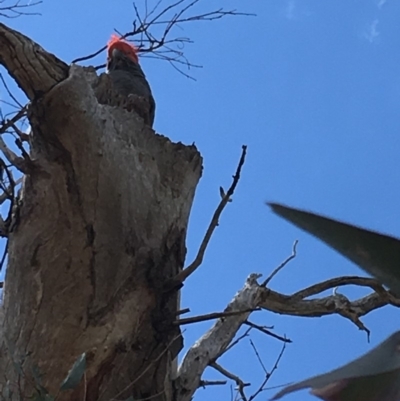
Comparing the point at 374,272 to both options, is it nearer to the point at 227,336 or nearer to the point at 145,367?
the point at 145,367

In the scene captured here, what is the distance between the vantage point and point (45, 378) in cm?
114

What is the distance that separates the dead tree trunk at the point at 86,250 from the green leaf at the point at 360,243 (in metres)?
0.77

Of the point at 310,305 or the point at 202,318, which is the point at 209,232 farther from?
the point at 310,305

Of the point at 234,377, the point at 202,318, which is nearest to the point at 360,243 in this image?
the point at 202,318

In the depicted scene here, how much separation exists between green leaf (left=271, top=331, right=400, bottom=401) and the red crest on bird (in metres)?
2.36

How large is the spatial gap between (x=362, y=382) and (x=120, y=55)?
2474mm

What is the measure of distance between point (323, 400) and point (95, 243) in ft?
3.17

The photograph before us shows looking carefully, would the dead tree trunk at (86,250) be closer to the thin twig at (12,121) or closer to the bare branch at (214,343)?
the bare branch at (214,343)

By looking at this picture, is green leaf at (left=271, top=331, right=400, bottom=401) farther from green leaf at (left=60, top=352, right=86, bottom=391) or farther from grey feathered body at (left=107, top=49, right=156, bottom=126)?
grey feathered body at (left=107, top=49, right=156, bottom=126)

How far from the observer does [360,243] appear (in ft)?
1.36

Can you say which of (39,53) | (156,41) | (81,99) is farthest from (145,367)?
(156,41)

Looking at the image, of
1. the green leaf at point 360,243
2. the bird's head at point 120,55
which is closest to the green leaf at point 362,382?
the green leaf at point 360,243

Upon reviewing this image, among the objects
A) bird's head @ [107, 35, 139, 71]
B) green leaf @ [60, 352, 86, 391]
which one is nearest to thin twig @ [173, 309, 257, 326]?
green leaf @ [60, 352, 86, 391]

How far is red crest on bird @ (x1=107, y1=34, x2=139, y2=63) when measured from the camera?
2.63 meters
